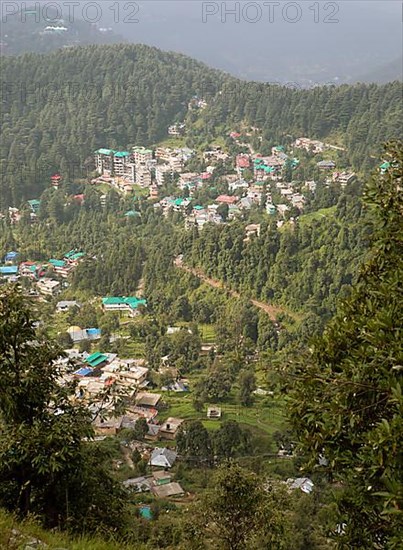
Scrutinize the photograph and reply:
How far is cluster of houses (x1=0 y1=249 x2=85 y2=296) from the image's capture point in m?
25.2

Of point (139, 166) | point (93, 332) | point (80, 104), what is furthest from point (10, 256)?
point (80, 104)

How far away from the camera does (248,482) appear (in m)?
5.50

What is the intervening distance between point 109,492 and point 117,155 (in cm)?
3582

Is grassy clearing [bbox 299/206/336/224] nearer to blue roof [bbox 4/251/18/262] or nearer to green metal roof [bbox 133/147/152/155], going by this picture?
blue roof [bbox 4/251/18/262]

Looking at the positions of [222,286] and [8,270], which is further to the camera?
[8,270]

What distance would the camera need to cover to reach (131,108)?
45750mm

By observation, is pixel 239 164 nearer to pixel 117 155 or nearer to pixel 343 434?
pixel 117 155

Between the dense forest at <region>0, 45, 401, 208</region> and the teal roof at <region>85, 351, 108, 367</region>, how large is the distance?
→ 55.9 feet

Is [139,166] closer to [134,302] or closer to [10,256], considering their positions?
[10,256]

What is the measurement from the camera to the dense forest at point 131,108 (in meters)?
35.8

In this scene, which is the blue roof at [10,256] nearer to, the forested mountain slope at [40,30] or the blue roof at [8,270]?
the blue roof at [8,270]

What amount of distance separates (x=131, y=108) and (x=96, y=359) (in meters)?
31.3

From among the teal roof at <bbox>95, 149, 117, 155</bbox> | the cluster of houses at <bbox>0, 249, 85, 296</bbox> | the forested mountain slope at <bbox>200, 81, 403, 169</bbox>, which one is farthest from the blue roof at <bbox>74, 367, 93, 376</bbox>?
the teal roof at <bbox>95, 149, 117, 155</bbox>

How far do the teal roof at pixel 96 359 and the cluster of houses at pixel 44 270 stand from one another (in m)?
7.19
